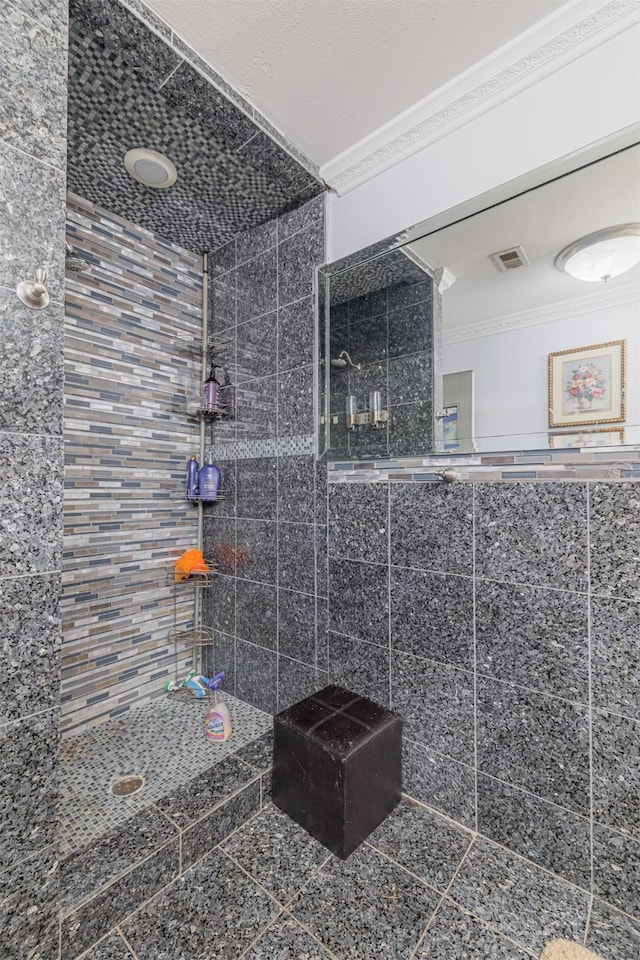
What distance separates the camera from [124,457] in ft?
5.98

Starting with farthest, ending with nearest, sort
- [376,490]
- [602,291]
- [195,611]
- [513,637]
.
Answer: [195,611] < [376,490] < [513,637] < [602,291]

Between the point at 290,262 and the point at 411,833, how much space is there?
2118mm

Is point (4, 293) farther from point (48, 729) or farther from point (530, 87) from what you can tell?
point (530, 87)

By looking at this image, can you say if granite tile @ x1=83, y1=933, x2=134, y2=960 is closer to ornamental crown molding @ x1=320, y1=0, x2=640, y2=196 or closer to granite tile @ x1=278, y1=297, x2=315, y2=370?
granite tile @ x1=278, y1=297, x2=315, y2=370

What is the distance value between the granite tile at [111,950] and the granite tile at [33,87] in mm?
1813

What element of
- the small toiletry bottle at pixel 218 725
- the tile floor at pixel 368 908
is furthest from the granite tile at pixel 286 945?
the small toiletry bottle at pixel 218 725

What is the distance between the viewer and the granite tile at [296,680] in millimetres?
1611

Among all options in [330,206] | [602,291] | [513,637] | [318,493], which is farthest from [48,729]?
[330,206]

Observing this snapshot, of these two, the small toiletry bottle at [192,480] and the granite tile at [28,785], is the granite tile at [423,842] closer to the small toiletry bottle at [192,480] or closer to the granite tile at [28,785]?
the granite tile at [28,785]

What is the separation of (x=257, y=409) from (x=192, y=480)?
486 mm

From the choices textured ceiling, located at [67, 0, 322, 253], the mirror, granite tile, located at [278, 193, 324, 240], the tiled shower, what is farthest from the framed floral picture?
textured ceiling, located at [67, 0, 322, 253]

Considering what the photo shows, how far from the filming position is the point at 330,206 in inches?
65.2

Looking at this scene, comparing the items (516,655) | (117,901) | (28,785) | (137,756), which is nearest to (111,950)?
(117,901)

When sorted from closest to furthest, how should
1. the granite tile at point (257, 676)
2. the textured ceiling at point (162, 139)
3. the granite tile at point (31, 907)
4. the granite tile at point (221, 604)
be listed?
the granite tile at point (31, 907), the textured ceiling at point (162, 139), the granite tile at point (257, 676), the granite tile at point (221, 604)
